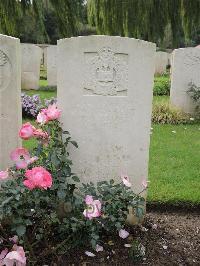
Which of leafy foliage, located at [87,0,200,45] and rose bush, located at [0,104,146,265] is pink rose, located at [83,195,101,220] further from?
leafy foliage, located at [87,0,200,45]

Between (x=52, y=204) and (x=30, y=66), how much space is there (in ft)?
31.7

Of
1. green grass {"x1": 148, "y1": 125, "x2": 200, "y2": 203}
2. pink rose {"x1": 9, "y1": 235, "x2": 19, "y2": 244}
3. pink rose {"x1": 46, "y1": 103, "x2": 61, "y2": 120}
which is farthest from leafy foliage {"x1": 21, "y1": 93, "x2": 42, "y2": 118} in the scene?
pink rose {"x1": 9, "y1": 235, "x2": 19, "y2": 244}

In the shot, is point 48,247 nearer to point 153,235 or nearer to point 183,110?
point 153,235

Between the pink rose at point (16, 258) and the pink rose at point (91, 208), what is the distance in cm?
43

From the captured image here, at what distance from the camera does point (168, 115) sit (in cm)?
781

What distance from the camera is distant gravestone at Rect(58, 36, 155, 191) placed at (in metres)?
3.00

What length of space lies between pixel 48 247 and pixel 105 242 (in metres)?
0.43

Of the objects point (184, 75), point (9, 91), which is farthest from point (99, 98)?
point (184, 75)

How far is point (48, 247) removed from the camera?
9.27 ft

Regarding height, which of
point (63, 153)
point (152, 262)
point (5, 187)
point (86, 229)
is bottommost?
point (152, 262)

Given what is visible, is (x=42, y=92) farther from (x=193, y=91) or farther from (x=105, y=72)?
(x=105, y=72)

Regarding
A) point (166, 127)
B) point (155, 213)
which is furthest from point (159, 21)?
point (155, 213)

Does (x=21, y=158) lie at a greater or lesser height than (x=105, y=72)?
lesser

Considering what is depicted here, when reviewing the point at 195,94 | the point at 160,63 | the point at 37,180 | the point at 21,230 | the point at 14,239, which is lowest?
the point at 14,239
